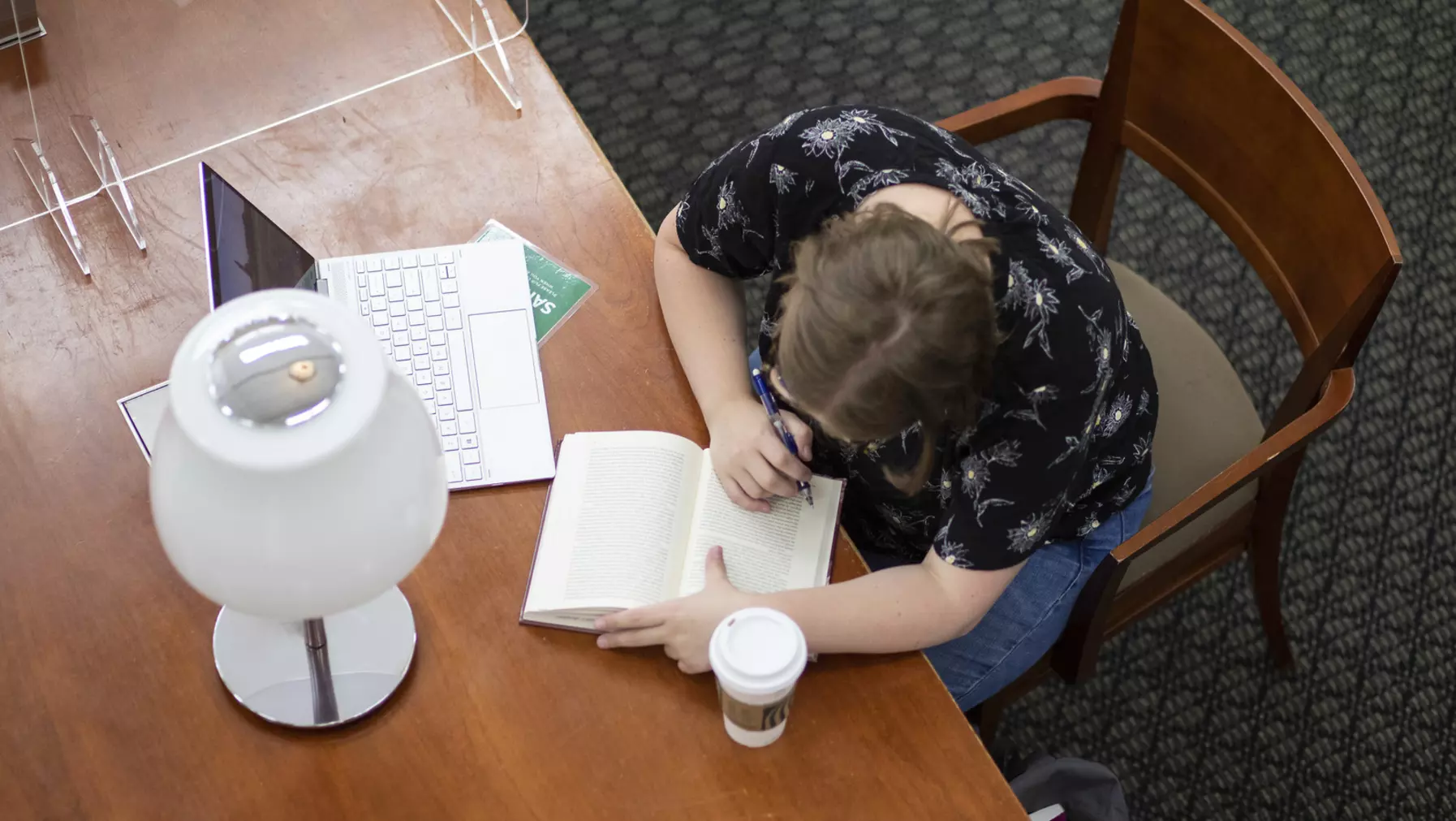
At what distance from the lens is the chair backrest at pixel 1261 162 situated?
1203mm

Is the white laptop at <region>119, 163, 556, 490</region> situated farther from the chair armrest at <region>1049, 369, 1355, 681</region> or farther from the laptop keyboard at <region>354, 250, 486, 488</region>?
the chair armrest at <region>1049, 369, 1355, 681</region>

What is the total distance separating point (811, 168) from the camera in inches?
44.0

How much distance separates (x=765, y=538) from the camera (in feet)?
3.69

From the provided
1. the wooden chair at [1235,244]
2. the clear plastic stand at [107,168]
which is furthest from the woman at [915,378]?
the clear plastic stand at [107,168]

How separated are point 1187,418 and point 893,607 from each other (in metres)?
0.57

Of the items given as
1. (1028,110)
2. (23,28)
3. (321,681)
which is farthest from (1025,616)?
(23,28)

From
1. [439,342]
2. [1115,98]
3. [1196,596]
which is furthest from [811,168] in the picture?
[1196,596]

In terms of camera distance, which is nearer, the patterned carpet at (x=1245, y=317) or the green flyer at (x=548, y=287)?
the green flyer at (x=548, y=287)

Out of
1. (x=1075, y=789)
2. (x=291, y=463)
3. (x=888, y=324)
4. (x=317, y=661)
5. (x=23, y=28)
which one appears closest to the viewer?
(x=291, y=463)

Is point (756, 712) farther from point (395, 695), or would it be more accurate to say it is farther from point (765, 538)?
point (395, 695)

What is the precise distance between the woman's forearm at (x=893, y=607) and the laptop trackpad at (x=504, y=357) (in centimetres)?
32

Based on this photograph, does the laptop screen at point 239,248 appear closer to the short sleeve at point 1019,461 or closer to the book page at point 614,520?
the book page at point 614,520

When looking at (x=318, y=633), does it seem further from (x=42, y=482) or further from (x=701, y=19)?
(x=701, y=19)

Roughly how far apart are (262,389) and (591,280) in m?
0.61
